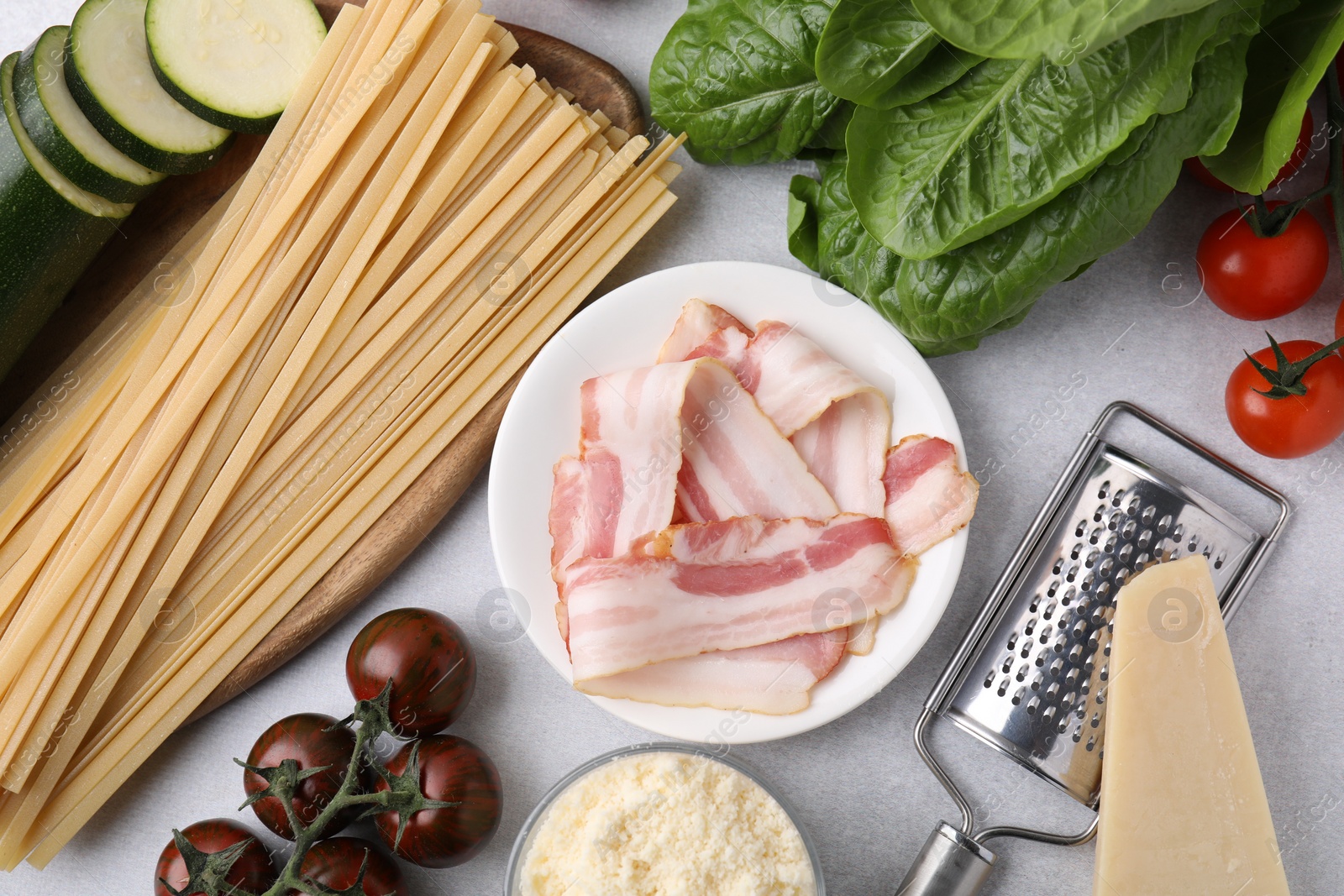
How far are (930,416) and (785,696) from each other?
0.45 metres

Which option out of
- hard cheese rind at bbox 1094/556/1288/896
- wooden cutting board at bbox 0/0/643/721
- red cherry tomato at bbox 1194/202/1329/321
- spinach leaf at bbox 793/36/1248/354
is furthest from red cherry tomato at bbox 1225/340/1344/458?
wooden cutting board at bbox 0/0/643/721

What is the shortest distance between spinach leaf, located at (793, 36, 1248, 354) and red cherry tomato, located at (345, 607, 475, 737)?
769mm

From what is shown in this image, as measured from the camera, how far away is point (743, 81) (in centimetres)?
128

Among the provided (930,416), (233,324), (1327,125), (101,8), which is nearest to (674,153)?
(930,416)

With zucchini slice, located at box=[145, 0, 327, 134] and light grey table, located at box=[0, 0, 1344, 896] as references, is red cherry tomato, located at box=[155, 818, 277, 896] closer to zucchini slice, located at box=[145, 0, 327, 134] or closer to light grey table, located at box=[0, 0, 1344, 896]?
light grey table, located at box=[0, 0, 1344, 896]

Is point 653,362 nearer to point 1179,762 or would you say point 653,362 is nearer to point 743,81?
point 743,81

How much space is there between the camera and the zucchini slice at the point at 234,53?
1257 millimetres

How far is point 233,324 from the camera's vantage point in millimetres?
1285

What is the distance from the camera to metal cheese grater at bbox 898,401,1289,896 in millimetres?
1283

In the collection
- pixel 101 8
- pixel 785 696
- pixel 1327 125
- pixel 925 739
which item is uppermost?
pixel 101 8

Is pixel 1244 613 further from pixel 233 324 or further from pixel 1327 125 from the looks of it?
pixel 233 324

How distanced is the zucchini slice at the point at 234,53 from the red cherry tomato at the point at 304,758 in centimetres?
86

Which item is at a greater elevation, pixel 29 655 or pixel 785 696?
pixel 29 655

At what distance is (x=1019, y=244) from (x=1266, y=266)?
1.34 feet
